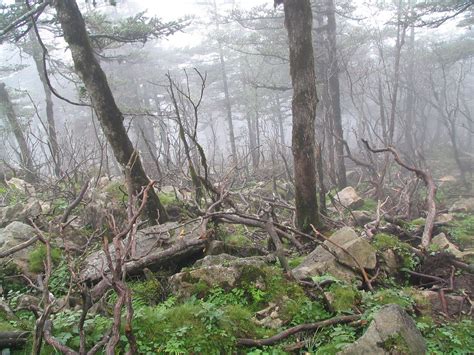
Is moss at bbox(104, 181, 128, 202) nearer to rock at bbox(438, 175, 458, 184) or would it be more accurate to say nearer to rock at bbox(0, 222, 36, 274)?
rock at bbox(0, 222, 36, 274)

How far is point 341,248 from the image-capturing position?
15.5 feet

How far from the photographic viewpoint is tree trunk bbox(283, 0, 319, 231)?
6207mm

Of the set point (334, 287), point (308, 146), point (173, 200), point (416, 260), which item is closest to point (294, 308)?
point (334, 287)

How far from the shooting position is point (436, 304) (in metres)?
4.30

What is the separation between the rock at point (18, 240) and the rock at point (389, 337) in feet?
16.0

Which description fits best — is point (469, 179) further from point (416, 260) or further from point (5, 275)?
point (5, 275)

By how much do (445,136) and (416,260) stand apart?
29388 millimetres

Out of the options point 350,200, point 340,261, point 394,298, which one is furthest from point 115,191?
point 394,298

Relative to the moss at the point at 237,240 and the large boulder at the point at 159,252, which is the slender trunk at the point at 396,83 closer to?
the moss at the point at 237,240

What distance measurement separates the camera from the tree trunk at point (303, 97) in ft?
20.4

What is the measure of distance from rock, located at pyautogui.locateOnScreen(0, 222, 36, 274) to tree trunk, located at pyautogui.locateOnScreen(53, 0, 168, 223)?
197 cm

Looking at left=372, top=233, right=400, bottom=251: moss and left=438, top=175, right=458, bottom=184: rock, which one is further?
left=438, top=175, right=458, bottom=184: rock

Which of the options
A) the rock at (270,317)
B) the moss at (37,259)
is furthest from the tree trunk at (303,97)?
the moss at (37,259)

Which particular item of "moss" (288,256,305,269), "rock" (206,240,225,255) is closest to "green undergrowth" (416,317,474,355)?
"moss" (288,256,305,269)
